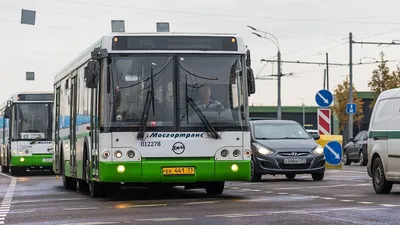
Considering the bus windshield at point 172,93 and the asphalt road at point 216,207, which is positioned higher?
the bus windshield at point 172,93

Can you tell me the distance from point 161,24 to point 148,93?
17.6 metres

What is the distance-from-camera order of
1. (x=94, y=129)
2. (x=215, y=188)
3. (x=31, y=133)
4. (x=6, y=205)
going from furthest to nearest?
(x=31, y=133) < (x=215, y=188) < (x=94, y=129) < (x=6, y=205)

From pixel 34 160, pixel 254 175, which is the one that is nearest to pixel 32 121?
pixel 34 160

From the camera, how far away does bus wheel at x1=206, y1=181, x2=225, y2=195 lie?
19.7 m

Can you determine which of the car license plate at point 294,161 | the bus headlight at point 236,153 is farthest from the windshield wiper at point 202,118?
the car license plate at point 294,161

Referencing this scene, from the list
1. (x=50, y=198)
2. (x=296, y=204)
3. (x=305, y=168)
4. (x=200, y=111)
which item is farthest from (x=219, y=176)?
(x=305, y=168)

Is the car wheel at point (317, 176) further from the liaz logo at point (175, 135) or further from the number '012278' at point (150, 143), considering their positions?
the number '012278' at point (150, 143)

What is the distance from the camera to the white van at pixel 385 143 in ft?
61.9

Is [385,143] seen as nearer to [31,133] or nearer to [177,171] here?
[177,171]

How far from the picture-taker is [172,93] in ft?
59.2

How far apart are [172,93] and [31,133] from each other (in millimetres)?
20115

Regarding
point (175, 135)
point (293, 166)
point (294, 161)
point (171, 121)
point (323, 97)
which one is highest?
point (323, 97)

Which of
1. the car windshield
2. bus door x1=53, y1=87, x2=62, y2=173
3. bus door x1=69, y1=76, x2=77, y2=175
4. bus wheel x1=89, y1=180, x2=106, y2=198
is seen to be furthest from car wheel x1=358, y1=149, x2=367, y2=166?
bus wheel x1=89, y1=180, x2=106, y2=198

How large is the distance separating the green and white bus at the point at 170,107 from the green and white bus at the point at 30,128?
61.7 ft
